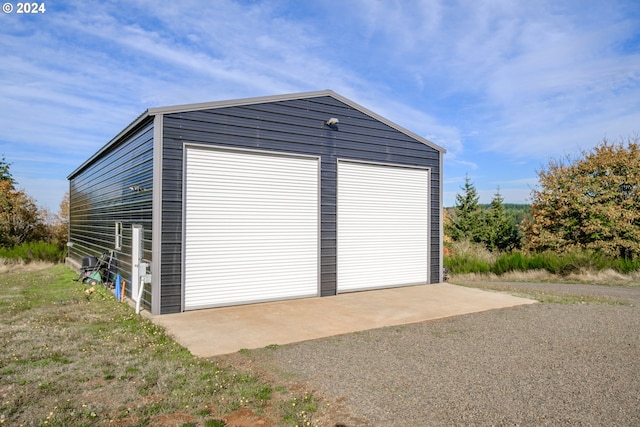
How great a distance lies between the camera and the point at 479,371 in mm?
4633

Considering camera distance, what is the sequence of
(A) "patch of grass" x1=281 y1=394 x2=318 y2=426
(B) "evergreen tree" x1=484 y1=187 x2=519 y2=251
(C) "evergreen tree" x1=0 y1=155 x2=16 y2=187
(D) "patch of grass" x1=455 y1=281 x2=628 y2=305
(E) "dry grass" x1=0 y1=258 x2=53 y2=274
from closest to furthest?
(A) "patch of grass" x1=281 y1=394 x2=318 y2=426, (D) "patch of grass" x1=455 y1=281 x2=628 y2=305, (E) "dry grass" x1=0 y1=258 x2=53 y2=274, (C) "evergreen tree" x1=0 y1=155 x2=16 y2=187, (B) "evergreen tree" x1=484 y1=187 x2=519 y2=251

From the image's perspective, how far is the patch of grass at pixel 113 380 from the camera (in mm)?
3557

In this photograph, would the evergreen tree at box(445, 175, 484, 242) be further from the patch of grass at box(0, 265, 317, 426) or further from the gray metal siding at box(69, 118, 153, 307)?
the patch of grass at box(0, 265, 317, 426)

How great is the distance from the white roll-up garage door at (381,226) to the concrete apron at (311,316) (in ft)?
2.12

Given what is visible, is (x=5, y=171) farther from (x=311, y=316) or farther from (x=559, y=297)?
(x=559, y=297)

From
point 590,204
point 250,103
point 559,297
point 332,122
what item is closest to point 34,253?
point 250,103

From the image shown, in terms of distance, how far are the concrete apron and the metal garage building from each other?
0.61 m

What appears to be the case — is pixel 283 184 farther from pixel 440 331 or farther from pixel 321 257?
pixel 440 331

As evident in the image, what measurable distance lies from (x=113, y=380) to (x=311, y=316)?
388 cm

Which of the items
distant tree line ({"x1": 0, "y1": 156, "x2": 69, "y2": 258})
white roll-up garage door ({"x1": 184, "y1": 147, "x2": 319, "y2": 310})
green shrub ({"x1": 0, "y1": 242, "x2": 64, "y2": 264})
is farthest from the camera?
distant tree line ({"x1": 0, "y1": 156, "x2": 69, "y2": 258})

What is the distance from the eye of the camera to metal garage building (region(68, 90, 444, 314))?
26.2 ft

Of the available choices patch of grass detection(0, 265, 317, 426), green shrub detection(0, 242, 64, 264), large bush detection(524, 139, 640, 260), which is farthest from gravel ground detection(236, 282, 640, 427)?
green shrub detection(0, 242, 64, 264)

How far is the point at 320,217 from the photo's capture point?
980 centimetres

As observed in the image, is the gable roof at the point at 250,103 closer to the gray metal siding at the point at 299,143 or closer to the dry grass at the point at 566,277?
the gray metal siding at the point at 299,143
